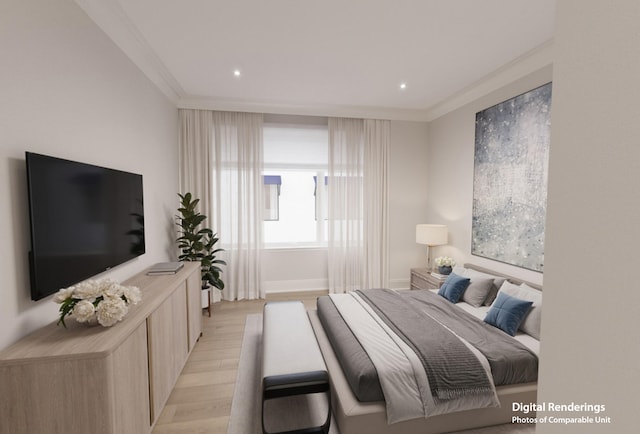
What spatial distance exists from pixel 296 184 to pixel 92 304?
357 centimetres

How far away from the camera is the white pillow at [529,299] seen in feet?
7.60

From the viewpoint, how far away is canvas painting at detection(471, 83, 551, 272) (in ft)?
8.96

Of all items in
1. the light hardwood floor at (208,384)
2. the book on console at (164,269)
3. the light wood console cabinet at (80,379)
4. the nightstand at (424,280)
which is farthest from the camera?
the nightstand at (424,280)

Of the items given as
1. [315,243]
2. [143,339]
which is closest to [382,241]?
[315,243]

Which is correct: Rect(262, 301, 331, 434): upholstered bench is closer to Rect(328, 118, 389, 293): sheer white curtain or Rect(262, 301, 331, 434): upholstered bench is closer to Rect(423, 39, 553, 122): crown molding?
Rect(328, 118, 389, 293): sheer white curtain

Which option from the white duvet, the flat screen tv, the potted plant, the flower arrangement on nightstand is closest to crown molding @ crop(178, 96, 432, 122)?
the potted plant

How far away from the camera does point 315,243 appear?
4879mm

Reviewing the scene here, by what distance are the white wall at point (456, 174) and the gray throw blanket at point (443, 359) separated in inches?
57.5

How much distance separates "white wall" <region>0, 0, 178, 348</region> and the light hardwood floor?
101cm

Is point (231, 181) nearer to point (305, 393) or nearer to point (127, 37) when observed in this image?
point (127, 37)

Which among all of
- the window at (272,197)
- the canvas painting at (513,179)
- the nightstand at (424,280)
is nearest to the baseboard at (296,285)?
the window at (272,197)

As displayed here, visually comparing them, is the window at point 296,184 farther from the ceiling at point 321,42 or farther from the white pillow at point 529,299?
the white pillow at point 529,299

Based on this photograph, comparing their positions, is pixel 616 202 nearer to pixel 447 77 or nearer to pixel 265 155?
pixel 447 77

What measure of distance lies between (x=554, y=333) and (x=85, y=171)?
2.35 m
